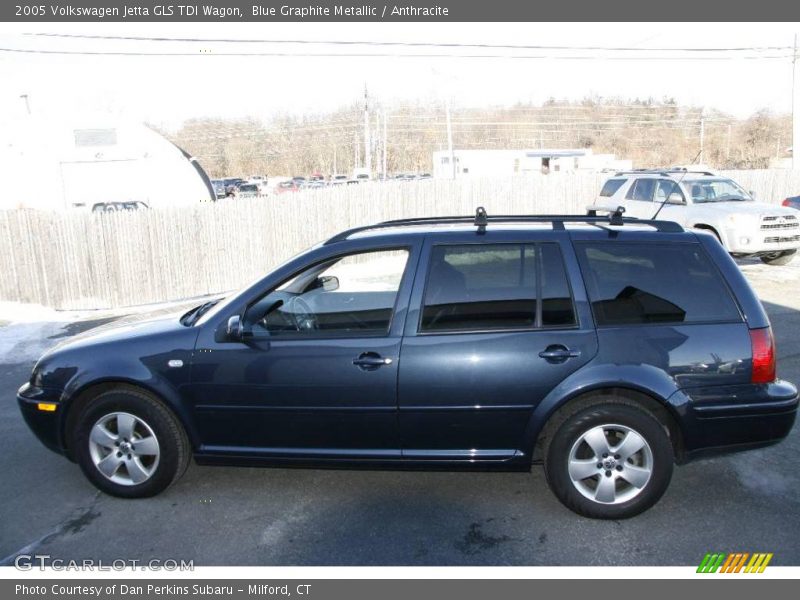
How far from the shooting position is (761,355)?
370 cm

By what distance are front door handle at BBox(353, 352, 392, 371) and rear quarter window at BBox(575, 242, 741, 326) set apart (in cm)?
124

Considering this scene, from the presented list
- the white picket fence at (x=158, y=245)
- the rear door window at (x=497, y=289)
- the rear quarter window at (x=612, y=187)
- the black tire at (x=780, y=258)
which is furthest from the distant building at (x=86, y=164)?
the rear door window at (x=497, y=289)

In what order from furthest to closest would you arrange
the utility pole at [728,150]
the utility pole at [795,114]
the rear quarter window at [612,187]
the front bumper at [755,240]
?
1. the utility pole at [728,150]
2. the utility pole at [795,114]
3. the rear quarter window at [612,187]
4. the front bumper at [755,240]

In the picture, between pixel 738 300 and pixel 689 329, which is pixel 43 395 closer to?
pixel 689 329

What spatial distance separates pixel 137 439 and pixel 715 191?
43.4ft

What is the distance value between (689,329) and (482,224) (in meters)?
1.34

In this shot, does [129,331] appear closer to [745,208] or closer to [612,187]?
[745,208]

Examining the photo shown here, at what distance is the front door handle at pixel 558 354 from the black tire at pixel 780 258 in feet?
39.2

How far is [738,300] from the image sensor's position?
377cm

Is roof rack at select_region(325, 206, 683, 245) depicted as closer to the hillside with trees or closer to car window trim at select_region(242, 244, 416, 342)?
car window trim at select_region(242, 244, 416, 342)

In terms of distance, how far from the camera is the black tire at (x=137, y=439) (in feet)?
13.3

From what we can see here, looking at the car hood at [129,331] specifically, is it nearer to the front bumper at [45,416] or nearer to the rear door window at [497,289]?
the front bumper at [45,416]

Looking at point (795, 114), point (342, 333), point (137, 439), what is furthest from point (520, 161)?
point (137, 439)

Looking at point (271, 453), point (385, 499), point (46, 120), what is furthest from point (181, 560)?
point (46, 120)
